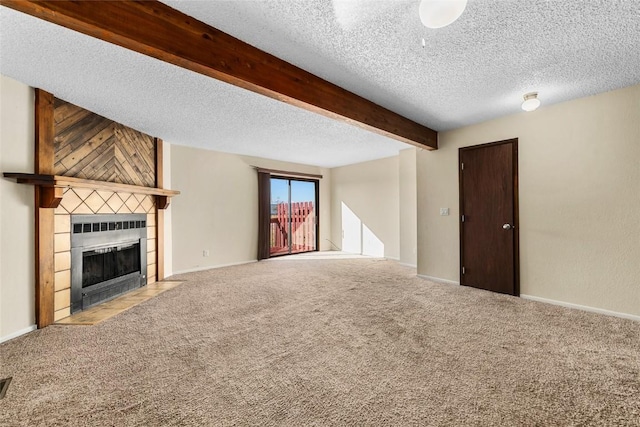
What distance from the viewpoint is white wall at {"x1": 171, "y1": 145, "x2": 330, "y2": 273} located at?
4.98 m

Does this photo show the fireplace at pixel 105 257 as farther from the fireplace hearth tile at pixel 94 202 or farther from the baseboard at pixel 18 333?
the baseboard at pixel 18 333

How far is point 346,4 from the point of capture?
1.59 metres

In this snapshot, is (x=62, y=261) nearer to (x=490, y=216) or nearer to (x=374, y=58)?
(x=374, y=58)

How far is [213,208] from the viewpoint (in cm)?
543

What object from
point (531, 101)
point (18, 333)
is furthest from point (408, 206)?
point (18, 333)

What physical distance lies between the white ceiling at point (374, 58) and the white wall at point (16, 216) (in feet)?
0.83

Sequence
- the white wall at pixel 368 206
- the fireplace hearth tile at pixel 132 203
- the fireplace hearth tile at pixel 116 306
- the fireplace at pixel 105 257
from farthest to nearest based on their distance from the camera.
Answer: the white wall at pixel 368 206, the fireplace hearth tile at pixel 132 203, the fireplace at pixel 105 257, the fireplace hearth tile at pixel 116 306

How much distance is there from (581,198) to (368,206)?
162 inches

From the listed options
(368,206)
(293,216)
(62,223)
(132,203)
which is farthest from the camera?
(293,216)

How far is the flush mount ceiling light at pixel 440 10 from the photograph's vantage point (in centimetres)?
128

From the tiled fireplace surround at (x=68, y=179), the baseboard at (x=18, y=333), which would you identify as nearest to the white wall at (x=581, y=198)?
the tiled fireplace surround at (x=68, y=179)

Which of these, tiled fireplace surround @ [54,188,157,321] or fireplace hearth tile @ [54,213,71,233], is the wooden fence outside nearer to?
tiled fireplace surround @ [54,188,157,321]

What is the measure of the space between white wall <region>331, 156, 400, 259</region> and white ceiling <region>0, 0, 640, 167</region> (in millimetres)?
2787

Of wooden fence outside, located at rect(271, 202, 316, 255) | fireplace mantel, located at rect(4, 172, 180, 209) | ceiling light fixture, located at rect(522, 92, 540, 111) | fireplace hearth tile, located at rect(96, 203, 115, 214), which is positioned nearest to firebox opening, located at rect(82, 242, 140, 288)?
fireplace hearth tile, located at rect(96, 203, 115, 214)
